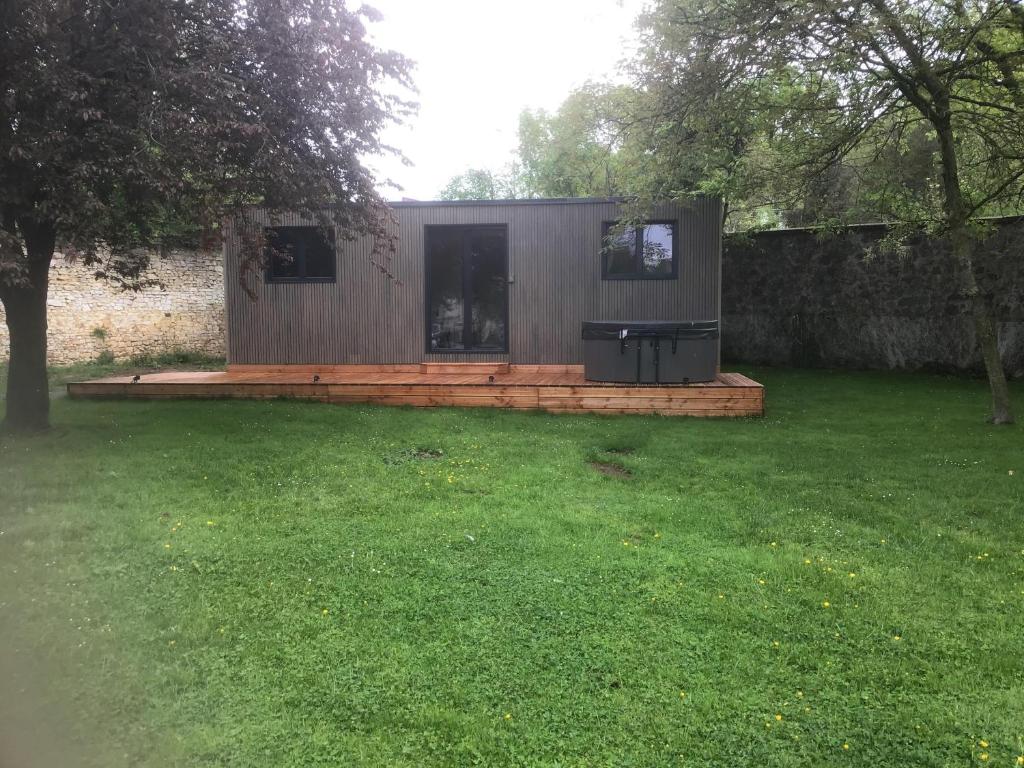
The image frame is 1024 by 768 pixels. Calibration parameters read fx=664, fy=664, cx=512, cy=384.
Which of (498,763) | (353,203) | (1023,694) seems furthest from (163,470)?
(1023,694)

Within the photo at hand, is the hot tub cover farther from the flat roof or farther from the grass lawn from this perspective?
the grass lawn

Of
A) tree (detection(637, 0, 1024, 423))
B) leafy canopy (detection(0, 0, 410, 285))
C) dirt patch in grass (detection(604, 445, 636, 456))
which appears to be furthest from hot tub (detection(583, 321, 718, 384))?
leafy canopy (detection(0, 0, 410, 285))

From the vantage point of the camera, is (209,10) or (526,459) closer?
(526,459)

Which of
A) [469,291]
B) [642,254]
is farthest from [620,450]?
[469,291]

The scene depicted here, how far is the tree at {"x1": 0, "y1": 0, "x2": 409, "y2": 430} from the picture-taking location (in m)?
5.48

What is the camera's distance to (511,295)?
35.6 ft

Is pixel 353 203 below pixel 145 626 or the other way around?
the other way around

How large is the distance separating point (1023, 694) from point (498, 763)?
1983mm

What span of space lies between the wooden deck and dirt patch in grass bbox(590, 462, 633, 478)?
8.35 feet

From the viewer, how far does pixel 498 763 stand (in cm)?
212

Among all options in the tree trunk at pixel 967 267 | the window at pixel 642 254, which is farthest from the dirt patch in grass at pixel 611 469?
the window at pixel 642 254

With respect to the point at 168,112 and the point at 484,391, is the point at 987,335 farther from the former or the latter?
the point at 168,112

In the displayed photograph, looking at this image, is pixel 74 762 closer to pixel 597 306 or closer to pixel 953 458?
pixel 953 458

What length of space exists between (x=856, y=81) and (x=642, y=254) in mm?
3724
